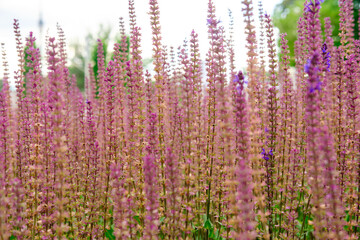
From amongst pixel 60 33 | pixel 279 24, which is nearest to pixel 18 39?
pixel 60 33

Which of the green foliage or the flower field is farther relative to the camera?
the green foliage

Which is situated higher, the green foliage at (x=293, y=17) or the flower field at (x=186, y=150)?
the green foliage at (x=293, y=17)

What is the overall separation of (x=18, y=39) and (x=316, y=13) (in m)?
3.68

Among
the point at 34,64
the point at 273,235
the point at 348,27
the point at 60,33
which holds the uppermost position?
the point at 60,33

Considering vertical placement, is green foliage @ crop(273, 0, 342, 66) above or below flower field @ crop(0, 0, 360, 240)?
above

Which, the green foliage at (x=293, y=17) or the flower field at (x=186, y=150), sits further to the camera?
the green foliage at (x=293, y=17)

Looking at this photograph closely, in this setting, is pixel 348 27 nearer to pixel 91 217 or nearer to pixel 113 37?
pixel 91 217

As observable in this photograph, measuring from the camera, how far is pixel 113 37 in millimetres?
34562

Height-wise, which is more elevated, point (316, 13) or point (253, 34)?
point (316, 13)

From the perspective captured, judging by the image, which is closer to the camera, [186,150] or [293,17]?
[186,150]

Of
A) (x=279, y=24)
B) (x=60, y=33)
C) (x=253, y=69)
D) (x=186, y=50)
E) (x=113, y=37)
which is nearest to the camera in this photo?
(x=253, y=69)

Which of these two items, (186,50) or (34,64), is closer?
(34,64)

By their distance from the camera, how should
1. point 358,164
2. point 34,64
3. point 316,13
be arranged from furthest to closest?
1. point 34,64
2. point 358,164
3. point 316,13

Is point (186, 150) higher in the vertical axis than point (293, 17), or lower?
lower
